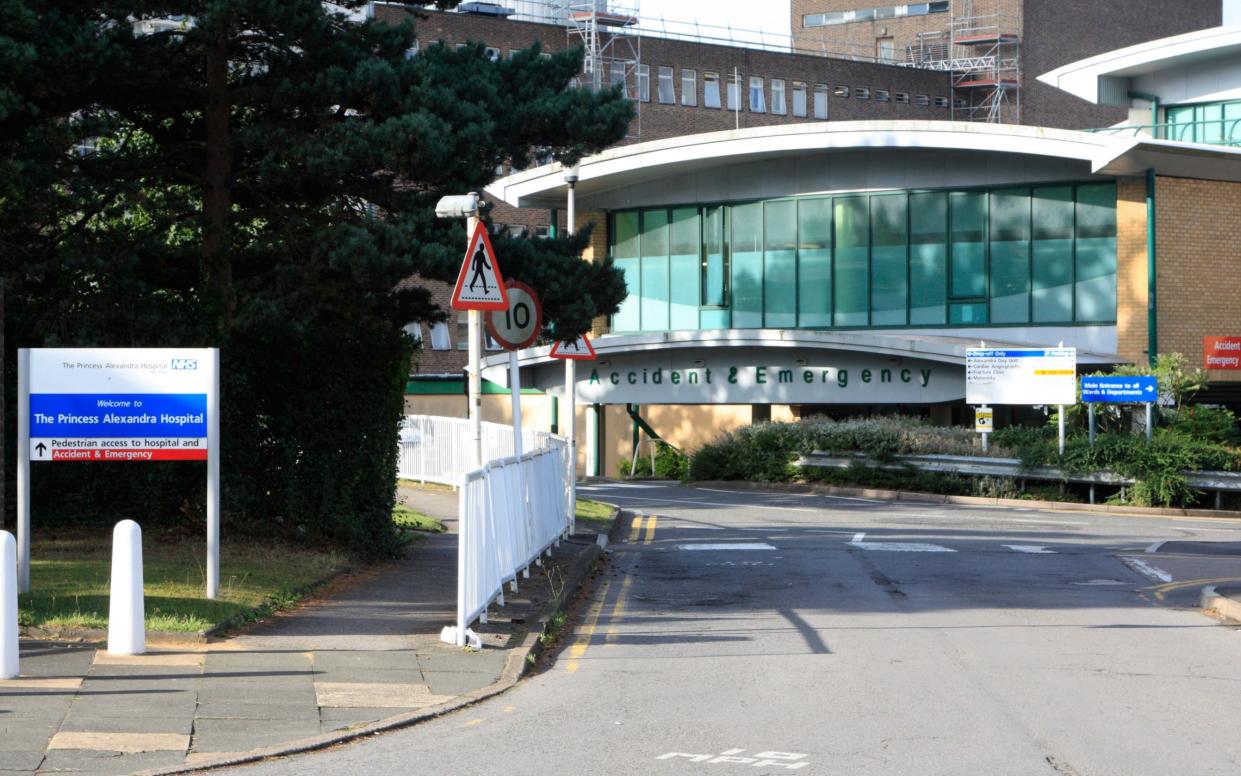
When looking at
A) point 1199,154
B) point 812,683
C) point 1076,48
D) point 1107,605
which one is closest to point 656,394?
point 1199,154

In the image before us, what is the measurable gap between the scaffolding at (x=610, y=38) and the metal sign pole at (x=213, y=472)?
191 ft

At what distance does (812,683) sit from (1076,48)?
259 feet

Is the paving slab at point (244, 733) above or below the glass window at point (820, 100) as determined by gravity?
below

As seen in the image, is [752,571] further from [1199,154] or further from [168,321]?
[1199,154]

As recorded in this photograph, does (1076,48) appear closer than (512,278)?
No

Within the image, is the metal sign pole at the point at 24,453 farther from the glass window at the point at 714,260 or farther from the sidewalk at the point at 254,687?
the glass window at the point at 714,260

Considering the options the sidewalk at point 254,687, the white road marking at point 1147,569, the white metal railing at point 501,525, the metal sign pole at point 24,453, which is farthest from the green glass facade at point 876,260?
the sidewalk at point 254,687

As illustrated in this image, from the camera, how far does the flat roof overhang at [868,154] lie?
3559cm

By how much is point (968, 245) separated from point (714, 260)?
7352mm

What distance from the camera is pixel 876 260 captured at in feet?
134

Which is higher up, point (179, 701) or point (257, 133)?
point (257, 133)

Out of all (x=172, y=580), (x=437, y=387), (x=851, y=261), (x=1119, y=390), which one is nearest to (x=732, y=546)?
(x=172, y=580)

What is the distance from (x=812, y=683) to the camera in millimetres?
10438

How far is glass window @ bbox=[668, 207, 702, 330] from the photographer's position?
43.8 metres
